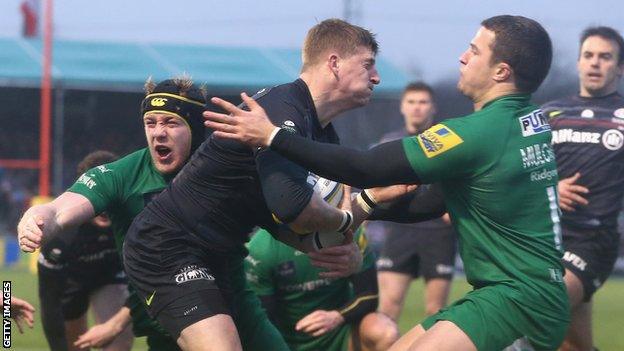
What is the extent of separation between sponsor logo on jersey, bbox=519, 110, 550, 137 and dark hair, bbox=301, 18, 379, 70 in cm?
94

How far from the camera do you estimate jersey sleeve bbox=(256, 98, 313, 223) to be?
18.0 feet

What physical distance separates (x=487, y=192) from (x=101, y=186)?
6.96 ft

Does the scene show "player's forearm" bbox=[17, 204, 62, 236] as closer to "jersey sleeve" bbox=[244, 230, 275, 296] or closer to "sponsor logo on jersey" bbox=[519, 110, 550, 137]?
"jersey sleeve" bbox=[244, 230, 275, 296]

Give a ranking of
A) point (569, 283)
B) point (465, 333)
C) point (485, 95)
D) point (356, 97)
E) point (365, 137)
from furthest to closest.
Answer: point (365, 137) → point (569, 283) → point (356, 97) → point (485, 95) → point (465, 333)

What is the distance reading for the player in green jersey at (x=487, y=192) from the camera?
17.6 feet

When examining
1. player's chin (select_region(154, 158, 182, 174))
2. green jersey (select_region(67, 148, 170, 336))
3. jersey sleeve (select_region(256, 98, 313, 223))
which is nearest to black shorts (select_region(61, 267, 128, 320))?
green jersey (select_region(67, 148, 170, 336))

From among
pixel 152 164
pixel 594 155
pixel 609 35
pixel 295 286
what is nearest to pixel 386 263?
pixel 594 155

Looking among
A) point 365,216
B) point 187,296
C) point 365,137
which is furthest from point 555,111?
point 365,137

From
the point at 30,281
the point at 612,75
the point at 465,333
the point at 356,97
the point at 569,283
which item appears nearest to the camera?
the point at 465,333

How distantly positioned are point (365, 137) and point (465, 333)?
20.4 meters

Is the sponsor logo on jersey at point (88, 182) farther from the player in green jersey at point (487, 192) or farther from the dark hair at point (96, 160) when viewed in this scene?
the dark hair at point (96, 160)

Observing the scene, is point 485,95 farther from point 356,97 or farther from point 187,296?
point 187,296

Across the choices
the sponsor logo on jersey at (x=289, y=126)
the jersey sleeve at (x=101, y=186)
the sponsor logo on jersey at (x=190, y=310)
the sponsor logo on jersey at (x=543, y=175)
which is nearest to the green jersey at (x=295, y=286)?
the jersey sleeve at (x=101, y=186)

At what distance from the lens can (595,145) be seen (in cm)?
905
